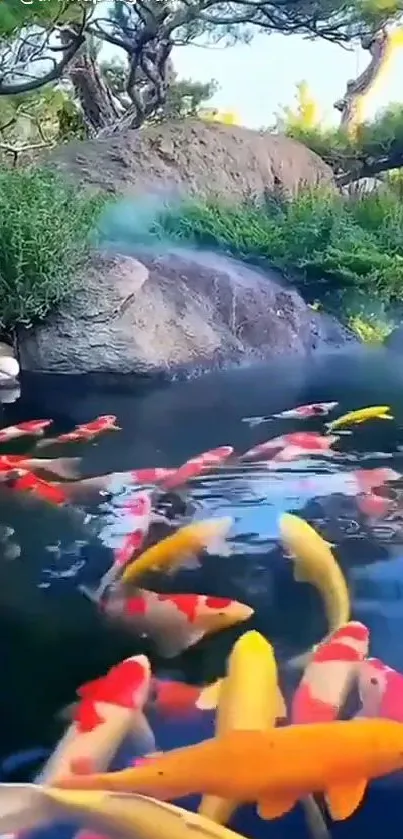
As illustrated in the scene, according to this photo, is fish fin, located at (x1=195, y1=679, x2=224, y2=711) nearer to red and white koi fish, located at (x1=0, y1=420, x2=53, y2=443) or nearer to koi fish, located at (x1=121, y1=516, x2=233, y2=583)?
koi fish, located at (x1=121, y1=516, x2=233, y2=583)

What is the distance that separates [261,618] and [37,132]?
0.86 meters

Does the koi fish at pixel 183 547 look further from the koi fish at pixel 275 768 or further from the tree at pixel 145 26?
the tree at pixel 145 26

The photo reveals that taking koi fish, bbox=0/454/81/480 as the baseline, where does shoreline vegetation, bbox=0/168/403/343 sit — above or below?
above

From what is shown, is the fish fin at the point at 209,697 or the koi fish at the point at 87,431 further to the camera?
the koi fish at the point at 87,431

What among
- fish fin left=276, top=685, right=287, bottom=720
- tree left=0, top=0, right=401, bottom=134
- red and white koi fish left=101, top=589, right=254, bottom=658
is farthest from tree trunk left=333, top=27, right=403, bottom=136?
fish fin left=276, top=685, right=287, bottom=720

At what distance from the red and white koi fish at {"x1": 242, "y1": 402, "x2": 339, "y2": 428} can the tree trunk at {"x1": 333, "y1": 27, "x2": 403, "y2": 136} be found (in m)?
0.44

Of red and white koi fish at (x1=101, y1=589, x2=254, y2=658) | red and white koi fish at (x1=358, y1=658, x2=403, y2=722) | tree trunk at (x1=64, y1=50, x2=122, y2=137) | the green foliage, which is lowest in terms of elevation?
red and white koi fish at (x1=358, y1=658, x2=403, y2=722)

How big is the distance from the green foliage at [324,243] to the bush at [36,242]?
127 millimetres

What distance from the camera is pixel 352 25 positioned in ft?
4.36

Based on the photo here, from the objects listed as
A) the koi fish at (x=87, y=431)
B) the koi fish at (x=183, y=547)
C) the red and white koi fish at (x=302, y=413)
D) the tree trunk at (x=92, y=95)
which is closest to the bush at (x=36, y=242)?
the tree trunk at (x=92, y=95)

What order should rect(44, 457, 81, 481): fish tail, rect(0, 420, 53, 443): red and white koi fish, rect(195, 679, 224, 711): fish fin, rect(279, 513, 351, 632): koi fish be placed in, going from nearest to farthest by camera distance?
rect(195, 679, 224, 711): fish fin < rect(279, 513, 351, 632): koi fish < rect(44, 457, 81, 481): fish tail < rect(0, 420, 53, 443): red and white koi fish

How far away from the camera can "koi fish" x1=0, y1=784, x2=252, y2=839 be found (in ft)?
2.04

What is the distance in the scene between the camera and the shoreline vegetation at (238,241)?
1.34 metres

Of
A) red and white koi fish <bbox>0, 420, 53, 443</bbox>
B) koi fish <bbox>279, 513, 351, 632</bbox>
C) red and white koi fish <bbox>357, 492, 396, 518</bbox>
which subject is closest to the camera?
koi fish <bbox>279, 513, 351, 632</bbox>
